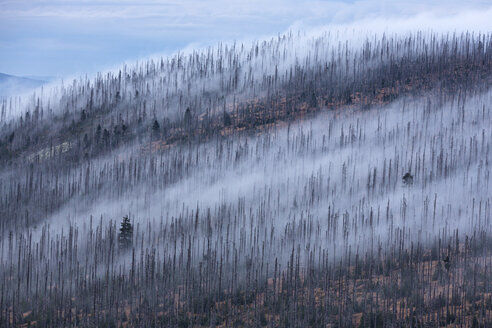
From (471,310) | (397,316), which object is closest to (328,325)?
(397,316)

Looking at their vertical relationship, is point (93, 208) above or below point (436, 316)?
above

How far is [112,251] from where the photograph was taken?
14075 cm

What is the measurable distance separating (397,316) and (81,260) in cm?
7674

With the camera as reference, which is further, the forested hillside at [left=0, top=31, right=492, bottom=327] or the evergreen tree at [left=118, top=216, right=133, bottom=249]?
the evergreen tree at [left=118, top=216, right=133, bottom=249]

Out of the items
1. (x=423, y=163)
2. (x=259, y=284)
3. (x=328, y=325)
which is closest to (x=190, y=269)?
(x=259, y=284)

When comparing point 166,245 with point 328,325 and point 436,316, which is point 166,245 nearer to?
point 328,325

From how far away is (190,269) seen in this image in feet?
402

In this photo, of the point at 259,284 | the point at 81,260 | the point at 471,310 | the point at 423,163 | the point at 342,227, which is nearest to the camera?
the point at 471,310

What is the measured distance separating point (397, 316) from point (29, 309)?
62490mm

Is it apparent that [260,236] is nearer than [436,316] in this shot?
No

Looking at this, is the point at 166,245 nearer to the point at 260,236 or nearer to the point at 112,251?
the point at 112,251

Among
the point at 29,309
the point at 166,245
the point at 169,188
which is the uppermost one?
the point at 169,188

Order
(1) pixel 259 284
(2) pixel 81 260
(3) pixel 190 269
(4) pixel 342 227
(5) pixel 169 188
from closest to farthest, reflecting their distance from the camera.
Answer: (1) pixel 259 284 < (3) pixel 190 269 < (2) pixel 81 260 < (4) pixel 342 227 < (5) pixel 169 188

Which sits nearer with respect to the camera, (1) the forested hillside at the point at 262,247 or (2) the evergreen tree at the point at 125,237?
(1) the forested hillside at the point at 262,247
